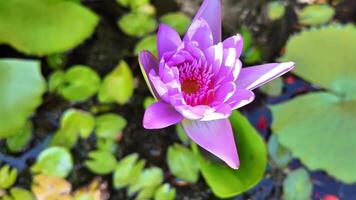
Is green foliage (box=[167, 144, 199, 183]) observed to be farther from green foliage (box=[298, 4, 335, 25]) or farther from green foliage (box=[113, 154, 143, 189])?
green foliage (box=[298, 4, 335, 25])

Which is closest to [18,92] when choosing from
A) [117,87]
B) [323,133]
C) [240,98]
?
[117,87]

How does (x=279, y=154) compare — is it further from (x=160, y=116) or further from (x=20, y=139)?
(x=20, y=139)

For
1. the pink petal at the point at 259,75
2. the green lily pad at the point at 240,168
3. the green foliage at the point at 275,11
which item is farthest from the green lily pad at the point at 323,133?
the pink petal at the point at 259,75

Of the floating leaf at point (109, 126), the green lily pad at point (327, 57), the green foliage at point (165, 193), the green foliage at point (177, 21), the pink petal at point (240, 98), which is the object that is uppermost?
the pink petal at point (240, 98)

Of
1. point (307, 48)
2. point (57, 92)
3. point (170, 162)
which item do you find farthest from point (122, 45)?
point (307, 48)

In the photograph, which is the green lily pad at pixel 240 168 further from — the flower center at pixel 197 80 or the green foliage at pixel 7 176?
the green foliage at pixel 7 176

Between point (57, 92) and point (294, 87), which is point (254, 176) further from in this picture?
point (57, 92)
